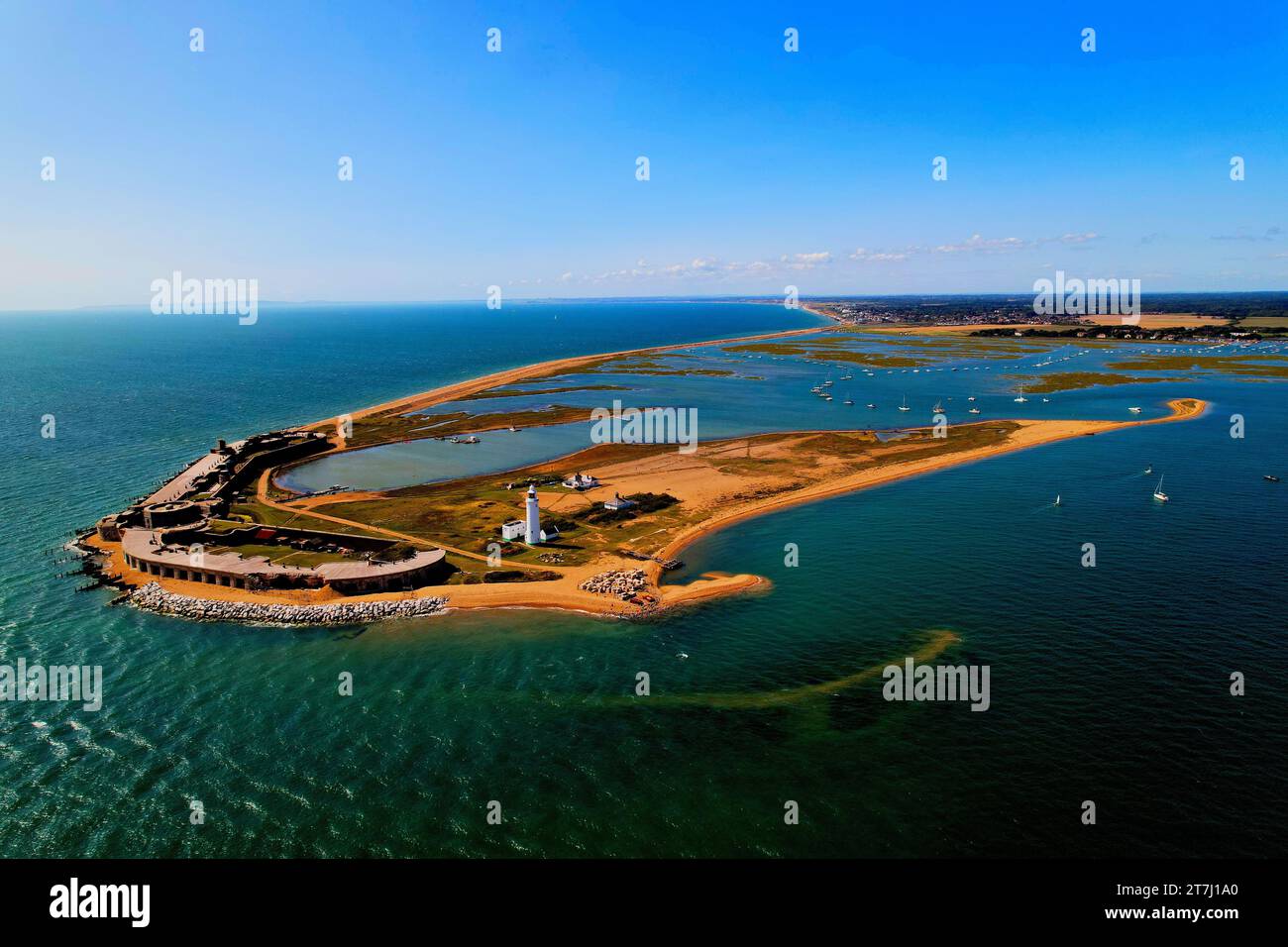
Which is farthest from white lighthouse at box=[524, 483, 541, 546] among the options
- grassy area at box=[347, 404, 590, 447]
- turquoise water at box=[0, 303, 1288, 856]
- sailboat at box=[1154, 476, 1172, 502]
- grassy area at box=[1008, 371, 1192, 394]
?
grassy area at box=[1008, 371, 1192, 394]

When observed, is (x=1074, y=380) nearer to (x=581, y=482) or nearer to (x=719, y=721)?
(x=581, y=482)

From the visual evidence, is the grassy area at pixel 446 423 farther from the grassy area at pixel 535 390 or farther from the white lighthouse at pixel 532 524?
the white lighthouse at pixel 532 524

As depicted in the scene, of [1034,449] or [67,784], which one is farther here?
[1034,449]

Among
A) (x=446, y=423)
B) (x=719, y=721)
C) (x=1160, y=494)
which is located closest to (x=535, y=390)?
(x=446, y=423)

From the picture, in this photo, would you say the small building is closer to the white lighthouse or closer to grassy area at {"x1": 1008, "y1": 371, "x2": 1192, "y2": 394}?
the white lighthouse
